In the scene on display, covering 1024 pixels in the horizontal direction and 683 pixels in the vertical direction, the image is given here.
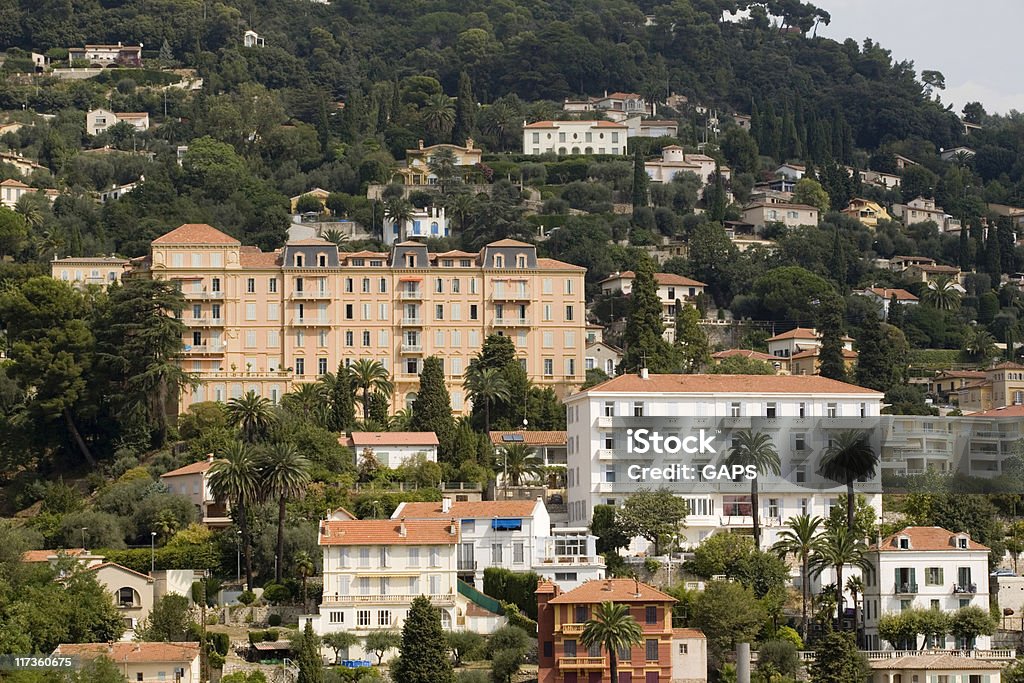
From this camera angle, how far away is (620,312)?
455ft

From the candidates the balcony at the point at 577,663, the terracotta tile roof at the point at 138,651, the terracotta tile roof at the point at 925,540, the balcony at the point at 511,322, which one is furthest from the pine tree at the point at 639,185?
the terracotta tile roof at the point at 138,651

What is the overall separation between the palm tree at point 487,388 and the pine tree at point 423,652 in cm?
3016

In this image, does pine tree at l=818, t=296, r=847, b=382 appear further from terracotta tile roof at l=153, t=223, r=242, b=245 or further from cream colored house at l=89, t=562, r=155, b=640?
cream colored house at l=89, t=562, r=155, b=640

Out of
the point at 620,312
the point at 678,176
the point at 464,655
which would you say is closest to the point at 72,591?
the point at 464,655

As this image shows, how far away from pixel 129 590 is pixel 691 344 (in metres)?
49.5

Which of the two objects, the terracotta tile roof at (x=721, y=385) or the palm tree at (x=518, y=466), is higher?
the terracotta tile roof at (x=721, y=385)

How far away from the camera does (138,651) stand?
7369cm

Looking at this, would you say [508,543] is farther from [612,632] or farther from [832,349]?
[832,349]

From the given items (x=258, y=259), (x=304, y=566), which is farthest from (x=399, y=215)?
(x=304, y=566)

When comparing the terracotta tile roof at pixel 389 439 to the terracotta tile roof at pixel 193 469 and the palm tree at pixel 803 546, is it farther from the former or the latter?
the palm tree at pixel 803 546

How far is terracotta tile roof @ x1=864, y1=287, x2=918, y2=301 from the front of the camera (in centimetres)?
15212

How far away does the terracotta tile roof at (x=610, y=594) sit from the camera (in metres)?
76.3

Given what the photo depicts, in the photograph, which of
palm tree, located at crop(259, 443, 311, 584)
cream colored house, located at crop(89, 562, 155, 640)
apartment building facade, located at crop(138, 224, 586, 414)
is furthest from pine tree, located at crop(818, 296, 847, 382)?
cream colored house, located at crop(89, 562, 155, 640)

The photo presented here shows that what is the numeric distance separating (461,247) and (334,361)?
32.1m
